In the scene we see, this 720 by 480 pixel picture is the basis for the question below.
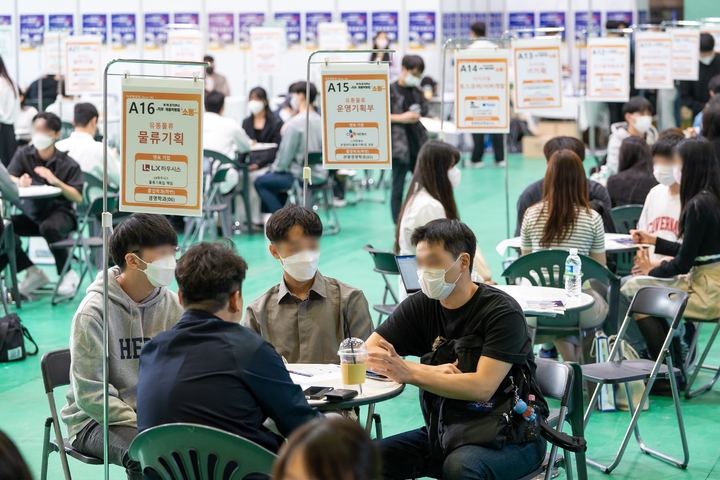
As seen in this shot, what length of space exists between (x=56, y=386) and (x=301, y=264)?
97 cm

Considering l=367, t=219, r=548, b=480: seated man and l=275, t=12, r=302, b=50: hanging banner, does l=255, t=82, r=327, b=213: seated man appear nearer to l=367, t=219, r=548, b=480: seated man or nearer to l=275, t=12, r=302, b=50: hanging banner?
l=367, t=219, r=548, b=480: seated man

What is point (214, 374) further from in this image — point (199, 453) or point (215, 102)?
point (215, 102)

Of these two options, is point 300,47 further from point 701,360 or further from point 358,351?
point 358,351

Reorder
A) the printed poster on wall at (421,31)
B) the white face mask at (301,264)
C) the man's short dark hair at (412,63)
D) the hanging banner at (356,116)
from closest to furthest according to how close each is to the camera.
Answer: the white face mask at (301,264)
the hanging banner at (356,116)
the man's short dark hair at (412,63)
the printed poster on wall at (421,31)

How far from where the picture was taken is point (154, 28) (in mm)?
16281

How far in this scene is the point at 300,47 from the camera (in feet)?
53.7

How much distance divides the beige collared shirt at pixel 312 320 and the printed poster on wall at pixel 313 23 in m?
13.0

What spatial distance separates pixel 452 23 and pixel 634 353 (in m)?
12.1

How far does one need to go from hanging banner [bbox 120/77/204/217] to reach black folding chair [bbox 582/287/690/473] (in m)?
1.91

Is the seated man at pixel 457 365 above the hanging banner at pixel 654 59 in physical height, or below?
below

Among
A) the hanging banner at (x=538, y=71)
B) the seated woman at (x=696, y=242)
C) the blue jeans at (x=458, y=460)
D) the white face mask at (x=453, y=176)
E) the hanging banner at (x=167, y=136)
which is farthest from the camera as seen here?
the hanging banner at (x=538, y=71)

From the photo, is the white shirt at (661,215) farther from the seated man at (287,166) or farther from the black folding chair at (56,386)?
the seated man at (287,166)

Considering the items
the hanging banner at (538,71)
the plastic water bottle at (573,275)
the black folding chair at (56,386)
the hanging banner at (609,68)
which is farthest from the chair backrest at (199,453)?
the hanging banner at (609,68)

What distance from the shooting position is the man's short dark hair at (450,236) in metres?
A: 3.24
